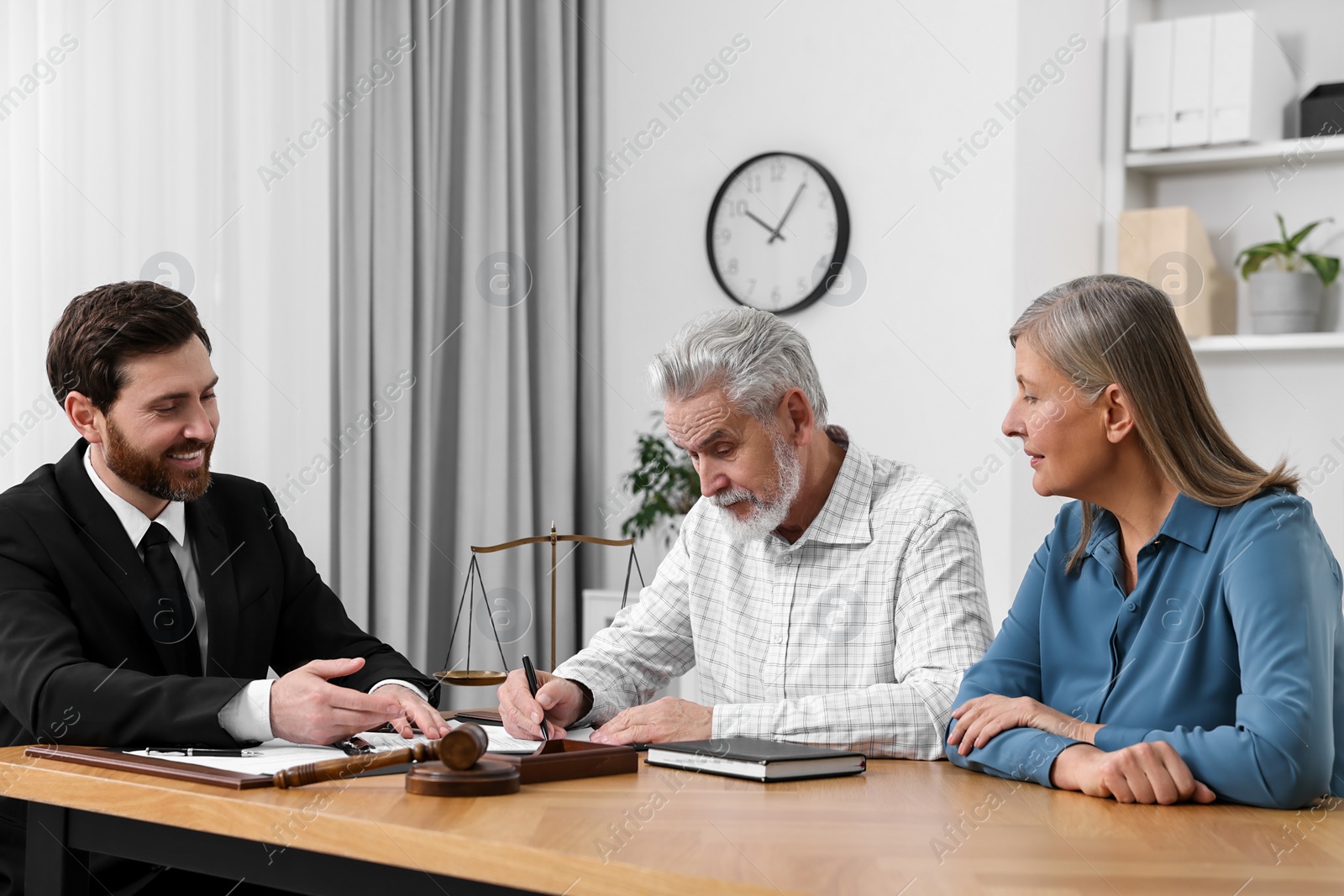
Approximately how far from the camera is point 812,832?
1.23 m

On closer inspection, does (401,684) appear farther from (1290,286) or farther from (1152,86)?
(1152,86)

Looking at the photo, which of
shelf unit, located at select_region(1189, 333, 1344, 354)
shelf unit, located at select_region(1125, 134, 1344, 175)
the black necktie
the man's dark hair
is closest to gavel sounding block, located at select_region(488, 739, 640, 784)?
the black necktie

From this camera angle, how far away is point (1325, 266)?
354cm

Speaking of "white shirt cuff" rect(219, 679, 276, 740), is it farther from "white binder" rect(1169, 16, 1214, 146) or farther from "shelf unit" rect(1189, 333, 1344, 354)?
"white binder" rect(1169, 16, 1214, 146)

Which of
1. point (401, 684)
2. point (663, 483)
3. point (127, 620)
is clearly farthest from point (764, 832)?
point (663, 483)

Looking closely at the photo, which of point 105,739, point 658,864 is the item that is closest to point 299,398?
point 105,739

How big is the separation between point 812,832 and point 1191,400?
0.73 m

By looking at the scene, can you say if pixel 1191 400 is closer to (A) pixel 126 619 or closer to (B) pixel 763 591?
(B) pixel 763 591

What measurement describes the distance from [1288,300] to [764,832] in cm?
290

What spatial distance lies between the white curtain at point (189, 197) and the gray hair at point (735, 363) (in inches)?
59.6

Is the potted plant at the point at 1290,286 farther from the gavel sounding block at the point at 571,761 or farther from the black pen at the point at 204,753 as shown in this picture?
the black pen at the point at 204,753

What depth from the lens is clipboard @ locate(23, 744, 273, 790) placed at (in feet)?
4.61

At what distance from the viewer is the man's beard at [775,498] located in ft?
6.77

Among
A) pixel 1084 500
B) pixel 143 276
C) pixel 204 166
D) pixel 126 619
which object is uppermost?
pixel 204 166
